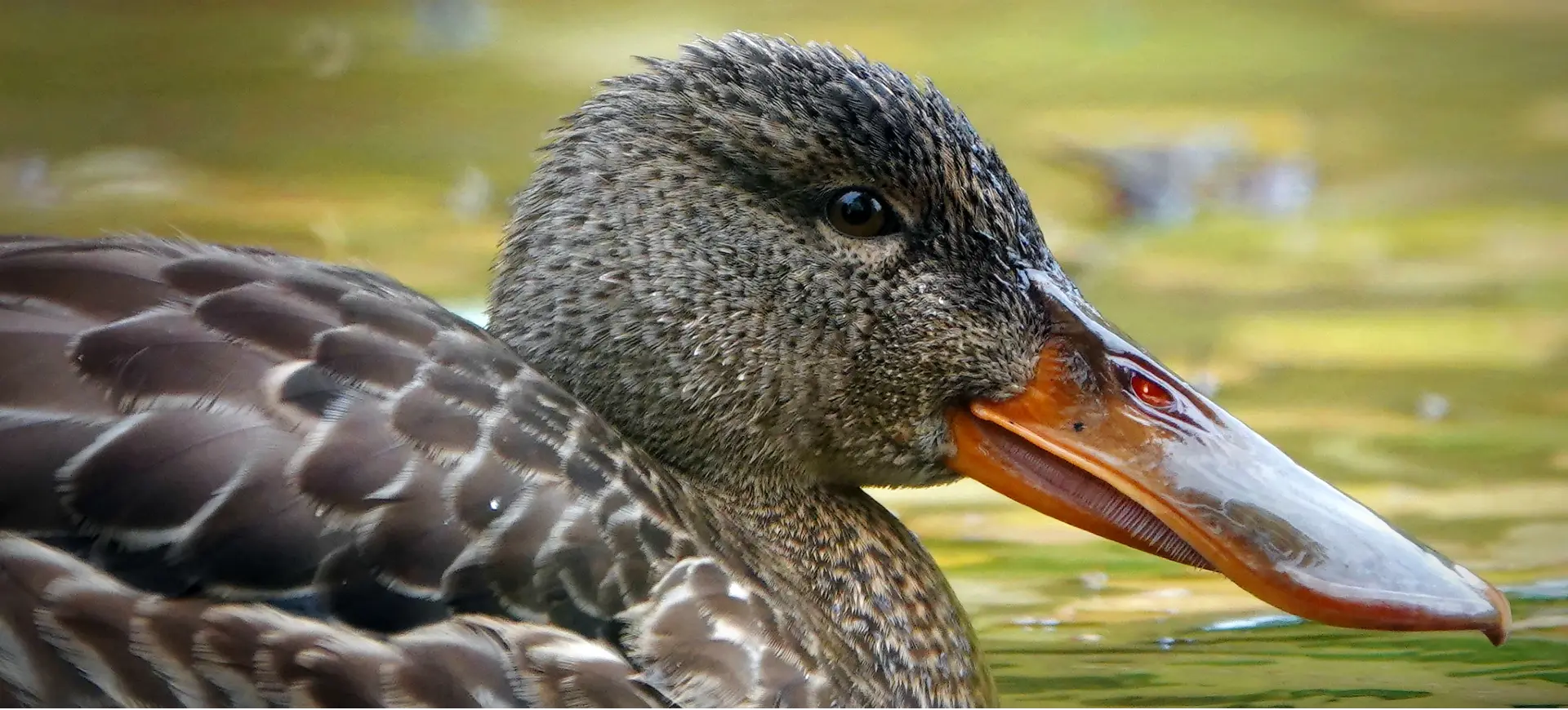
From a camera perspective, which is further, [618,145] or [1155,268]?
[1155,268]

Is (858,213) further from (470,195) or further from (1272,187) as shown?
(1272,187)

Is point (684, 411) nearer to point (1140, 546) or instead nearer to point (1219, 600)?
point (1140, 546)

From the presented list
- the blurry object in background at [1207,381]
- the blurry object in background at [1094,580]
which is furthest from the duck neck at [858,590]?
the blurry object in background at [1207,381]

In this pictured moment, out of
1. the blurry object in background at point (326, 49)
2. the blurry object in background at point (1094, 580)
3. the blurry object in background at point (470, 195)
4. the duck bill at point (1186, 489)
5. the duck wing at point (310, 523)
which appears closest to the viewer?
the duck wing at point (310, 523)

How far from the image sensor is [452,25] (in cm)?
462

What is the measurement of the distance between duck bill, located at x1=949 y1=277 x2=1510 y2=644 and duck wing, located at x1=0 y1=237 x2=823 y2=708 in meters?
0.40

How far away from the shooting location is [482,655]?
1788 millimetres

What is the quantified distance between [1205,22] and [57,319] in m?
3.42

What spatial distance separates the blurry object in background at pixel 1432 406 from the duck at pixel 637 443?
4.40 ft

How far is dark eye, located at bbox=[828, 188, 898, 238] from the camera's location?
7.18 feet

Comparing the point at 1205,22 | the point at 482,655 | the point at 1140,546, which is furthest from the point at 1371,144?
the point at 482,655

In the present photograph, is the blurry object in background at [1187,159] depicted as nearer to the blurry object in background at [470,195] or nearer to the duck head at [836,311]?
the blurry object in background at [470,195]

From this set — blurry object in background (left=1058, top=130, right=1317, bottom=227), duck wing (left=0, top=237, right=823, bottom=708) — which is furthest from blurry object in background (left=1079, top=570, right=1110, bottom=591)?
blurry object in background (left=1058, top=130, right=1317, bottom=227)

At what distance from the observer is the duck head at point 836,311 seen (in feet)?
7.07
